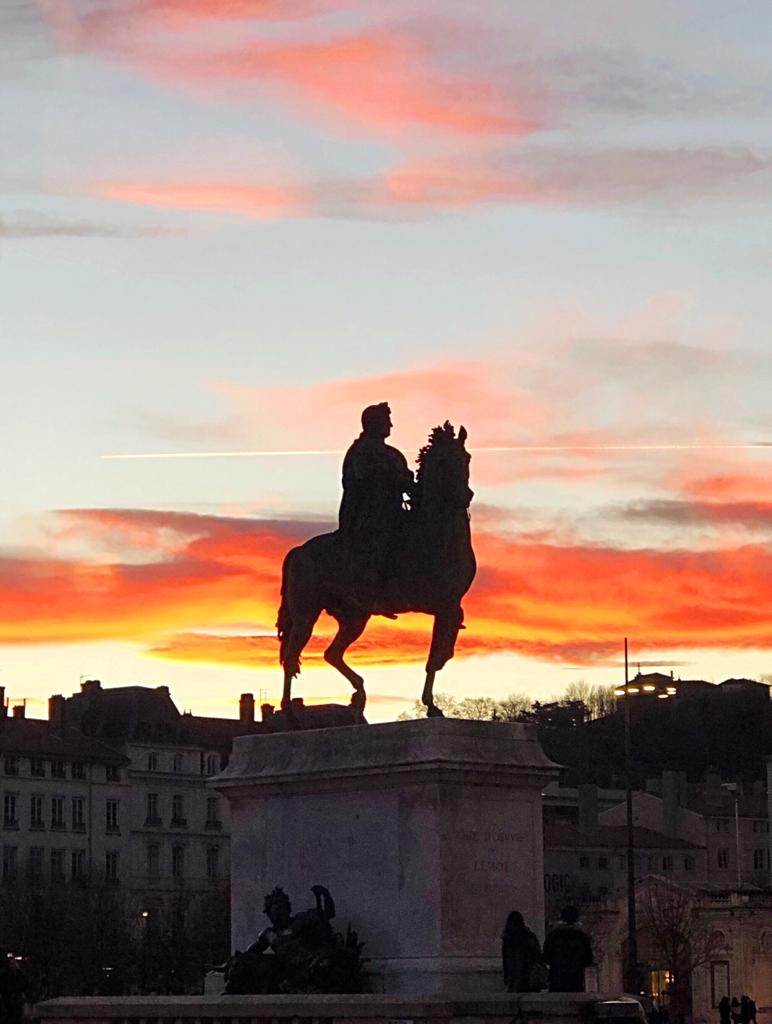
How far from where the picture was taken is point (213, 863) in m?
132

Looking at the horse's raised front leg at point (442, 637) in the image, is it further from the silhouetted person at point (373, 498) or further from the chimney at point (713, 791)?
the chimney at point (713, 791)

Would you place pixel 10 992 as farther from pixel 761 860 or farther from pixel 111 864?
pixel 761 860

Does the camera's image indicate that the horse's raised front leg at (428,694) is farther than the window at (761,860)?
No

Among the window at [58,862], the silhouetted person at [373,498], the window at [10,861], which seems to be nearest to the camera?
the silhouetted person at [373,498]

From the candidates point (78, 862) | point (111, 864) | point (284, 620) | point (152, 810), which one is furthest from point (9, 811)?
point (284, 620)

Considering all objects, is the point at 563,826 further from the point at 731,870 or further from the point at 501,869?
the point at 501,869

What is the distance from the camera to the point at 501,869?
31.0m

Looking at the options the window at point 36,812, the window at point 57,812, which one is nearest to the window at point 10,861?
the window at point 36,812

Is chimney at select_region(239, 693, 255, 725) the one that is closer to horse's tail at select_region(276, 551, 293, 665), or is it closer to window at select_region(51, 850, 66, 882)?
window at select_region(51, 850, 66, 882)

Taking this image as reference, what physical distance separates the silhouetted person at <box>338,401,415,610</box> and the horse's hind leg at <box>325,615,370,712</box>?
2.88ft

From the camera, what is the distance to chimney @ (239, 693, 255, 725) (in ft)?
474

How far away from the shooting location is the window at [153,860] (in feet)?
422

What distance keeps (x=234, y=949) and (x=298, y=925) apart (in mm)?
2323

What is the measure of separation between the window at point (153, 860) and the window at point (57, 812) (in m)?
5.64
